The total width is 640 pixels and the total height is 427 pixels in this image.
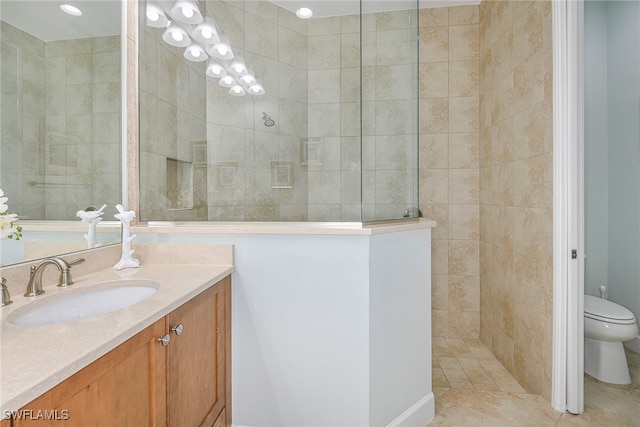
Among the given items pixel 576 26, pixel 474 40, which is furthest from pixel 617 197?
pixel 474 40

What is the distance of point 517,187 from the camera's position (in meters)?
2.11

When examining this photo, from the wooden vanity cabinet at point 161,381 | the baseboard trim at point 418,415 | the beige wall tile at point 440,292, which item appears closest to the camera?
the wooden vanity cabinet at point 161,381

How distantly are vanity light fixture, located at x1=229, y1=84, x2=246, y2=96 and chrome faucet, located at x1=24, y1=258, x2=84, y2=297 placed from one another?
5.31ft

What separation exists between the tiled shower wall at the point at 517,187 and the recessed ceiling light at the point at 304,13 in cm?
134

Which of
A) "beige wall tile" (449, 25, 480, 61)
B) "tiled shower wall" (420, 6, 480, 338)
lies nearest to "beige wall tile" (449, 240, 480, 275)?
"tiled shower wall" (420, 6, 480, 338)

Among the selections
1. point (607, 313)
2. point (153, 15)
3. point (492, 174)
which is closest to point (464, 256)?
point (492, 174)

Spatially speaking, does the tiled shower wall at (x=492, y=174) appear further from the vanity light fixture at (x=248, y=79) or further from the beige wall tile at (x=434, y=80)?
the vanity light fixture at (x=248, y=79)

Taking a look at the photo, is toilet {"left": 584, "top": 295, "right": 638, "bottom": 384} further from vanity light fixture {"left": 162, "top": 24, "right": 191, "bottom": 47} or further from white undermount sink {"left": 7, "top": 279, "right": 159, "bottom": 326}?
vanity light fixture {"left": 162, "top": 24, "right": 191, "bottom": 47}

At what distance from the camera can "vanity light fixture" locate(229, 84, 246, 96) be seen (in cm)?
238

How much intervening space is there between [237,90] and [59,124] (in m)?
1.33

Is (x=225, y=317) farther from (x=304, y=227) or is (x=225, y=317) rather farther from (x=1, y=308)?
(x=1, y=308)

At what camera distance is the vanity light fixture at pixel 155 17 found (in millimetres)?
1815

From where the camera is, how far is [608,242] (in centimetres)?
257

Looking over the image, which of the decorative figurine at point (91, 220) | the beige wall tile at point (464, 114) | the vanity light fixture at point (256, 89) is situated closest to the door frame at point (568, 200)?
the beige wall tile at point (464, 114)
